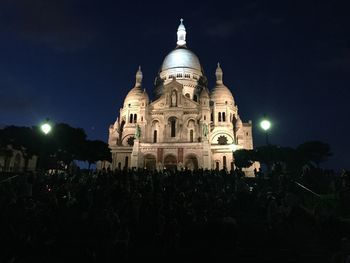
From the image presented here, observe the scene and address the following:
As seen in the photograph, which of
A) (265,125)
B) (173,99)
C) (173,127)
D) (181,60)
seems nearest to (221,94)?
(173,99)

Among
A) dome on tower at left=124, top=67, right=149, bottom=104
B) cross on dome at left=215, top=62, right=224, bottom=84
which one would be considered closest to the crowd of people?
dome on tower at left=124, top=67, right=149, bottom=104

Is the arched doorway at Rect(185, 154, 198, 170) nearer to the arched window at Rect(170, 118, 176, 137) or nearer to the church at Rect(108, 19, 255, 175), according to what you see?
the church at Rect(108, 19, 255, 175)

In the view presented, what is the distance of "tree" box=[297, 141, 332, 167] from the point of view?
49.2 m

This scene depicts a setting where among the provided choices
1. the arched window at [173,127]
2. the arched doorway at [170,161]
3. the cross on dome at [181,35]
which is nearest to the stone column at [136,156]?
the arched doorway at [170,161]

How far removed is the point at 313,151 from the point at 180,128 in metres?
21.4

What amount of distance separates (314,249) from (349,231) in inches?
71.8

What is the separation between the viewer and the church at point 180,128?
5031cm

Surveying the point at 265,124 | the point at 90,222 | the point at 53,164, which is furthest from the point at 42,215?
the point at 53,164

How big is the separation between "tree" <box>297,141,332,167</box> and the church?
383 inches

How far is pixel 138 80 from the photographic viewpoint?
70062 millimetres

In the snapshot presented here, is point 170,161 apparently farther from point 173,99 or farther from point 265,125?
point 265,125

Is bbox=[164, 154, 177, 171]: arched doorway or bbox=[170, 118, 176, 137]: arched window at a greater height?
bbox=[170, 118, 176, 137]: arched window

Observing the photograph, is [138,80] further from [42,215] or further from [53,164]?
[42,215]

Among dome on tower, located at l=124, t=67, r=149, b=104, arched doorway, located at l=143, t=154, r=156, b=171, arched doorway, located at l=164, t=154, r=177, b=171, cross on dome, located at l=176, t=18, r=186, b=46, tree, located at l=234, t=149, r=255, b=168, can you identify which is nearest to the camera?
tree, located at l=234, t=149, r=255, b=168
